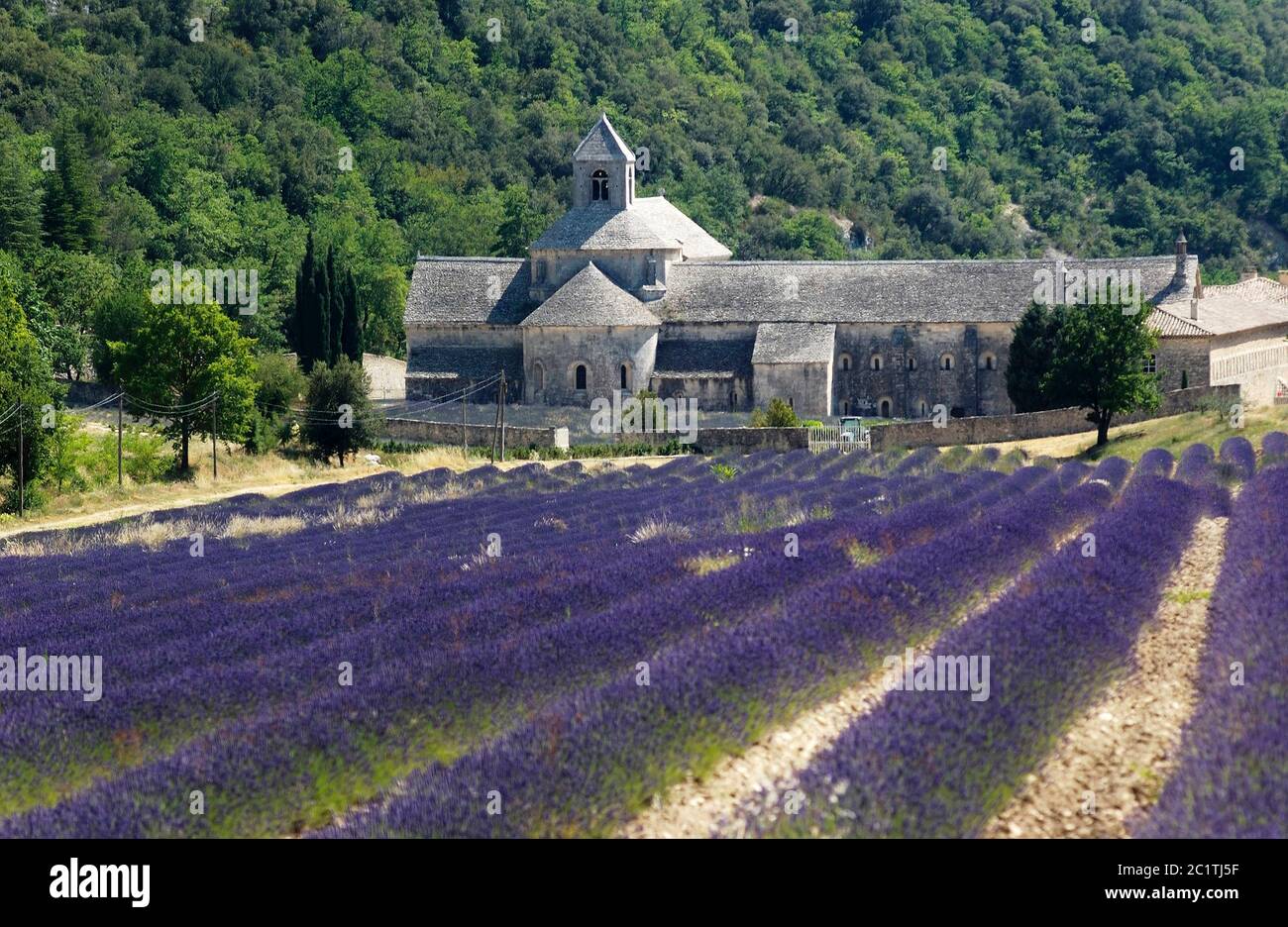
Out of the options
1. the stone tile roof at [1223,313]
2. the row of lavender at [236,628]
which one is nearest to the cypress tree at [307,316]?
the stone tile roof at [1223,313]

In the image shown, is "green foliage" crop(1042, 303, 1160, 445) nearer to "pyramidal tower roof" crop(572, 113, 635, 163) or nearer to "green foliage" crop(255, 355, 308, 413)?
"pyramidal tower roof" crop(572, 113, 635, 163)

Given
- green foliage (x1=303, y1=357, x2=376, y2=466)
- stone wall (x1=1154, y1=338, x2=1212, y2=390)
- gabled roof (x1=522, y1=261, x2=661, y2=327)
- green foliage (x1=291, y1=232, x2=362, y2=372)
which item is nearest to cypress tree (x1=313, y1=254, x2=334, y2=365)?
green foliage (x1=291, y1=232, x2=362, y2=372)

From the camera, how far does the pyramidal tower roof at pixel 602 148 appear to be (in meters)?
69.2

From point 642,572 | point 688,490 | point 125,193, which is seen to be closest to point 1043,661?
point 642,572

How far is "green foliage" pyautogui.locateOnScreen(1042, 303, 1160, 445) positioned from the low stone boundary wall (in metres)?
17.8

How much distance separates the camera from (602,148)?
69875 mm

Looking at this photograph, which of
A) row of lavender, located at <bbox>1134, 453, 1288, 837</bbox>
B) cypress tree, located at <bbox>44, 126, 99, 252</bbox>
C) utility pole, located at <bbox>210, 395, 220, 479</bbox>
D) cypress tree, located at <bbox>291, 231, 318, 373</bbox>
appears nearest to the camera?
row of lavender, located at <bbox>1134, 453, 1288, 837</bbox>

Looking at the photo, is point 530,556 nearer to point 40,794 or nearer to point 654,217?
point 40,794

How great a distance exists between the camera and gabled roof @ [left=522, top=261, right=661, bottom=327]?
62625 millimetres

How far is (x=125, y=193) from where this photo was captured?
93750 millimetres

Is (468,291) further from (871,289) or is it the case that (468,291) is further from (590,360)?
(871,289)

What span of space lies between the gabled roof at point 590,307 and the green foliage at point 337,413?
10394 mm

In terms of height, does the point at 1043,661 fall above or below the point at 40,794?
above
